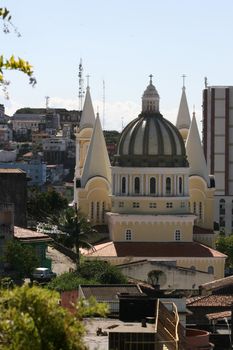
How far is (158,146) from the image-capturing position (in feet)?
215

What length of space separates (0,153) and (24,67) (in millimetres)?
143044

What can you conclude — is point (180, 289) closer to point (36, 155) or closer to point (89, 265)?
point (89, 265)

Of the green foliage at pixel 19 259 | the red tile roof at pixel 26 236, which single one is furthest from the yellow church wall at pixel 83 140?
the green foliage at pixel 19 259

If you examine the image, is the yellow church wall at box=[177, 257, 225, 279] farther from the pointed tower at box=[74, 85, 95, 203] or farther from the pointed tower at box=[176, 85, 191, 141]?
the pointed tower at box=[176, 85, 191, 141]

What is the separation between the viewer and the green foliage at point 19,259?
1842 inches

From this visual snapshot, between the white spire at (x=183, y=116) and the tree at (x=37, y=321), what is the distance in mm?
63674

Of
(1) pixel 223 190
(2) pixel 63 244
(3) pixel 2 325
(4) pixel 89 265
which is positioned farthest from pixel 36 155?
(3) pixel 2 325

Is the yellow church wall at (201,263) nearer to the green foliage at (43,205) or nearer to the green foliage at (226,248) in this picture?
the green foliage at (226,248)

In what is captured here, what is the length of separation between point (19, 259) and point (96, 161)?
2360 centimetres

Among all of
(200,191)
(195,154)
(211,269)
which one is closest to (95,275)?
(211,269)

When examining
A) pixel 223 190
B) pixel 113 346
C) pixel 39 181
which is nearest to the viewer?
pixel 113 346

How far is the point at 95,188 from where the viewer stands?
69.7 metres

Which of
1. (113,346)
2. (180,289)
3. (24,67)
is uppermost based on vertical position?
(24,67)

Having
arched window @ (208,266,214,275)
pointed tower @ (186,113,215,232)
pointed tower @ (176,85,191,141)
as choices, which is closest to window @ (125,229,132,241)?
arched window @ (208,266,214,275)
